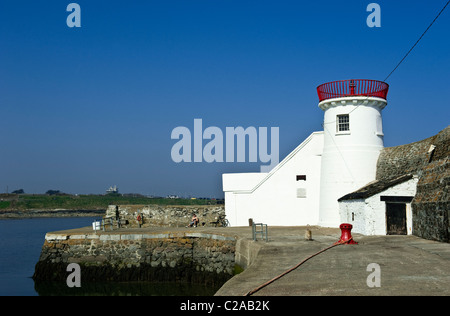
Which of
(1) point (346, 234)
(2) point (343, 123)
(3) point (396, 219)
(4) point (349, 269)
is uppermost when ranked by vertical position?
(2) point (343, 123)

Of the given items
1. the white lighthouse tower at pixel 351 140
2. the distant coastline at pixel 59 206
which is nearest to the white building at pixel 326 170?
the white lighthouse tower at pixel 351 140

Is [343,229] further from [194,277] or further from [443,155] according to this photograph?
[194,277]

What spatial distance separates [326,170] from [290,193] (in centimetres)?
297

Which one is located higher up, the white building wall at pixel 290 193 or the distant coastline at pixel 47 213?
the white building wall at pixel 290 193

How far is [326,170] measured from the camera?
26.6 metres

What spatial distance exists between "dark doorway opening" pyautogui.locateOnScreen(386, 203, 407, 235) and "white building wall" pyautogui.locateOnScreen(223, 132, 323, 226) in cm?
785

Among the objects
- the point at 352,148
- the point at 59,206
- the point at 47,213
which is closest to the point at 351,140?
the point at 352,148

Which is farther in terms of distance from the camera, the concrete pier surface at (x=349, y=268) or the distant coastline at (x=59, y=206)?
the distant coastline at (x=59, y=206)

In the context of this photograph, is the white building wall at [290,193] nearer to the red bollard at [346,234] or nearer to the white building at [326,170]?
the white building at [326,170]

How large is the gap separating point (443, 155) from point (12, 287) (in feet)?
70.5

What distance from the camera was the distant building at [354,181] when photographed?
19.5 meters

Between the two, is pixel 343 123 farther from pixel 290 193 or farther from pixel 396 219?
pixel 396 219

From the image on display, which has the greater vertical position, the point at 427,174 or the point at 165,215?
the point at 427,174
